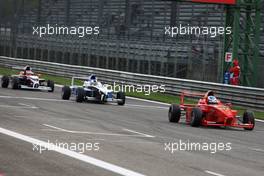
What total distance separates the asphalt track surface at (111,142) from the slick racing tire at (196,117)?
0.20 meters

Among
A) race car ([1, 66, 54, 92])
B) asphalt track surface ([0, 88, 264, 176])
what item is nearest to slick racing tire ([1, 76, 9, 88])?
race car ([1, 66, 54, 92])

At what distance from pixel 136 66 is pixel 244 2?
26.3ft

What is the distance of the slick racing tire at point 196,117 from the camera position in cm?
1836

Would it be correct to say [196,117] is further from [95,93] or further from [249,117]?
[95,93]

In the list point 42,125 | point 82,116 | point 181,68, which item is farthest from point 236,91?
point 42,125

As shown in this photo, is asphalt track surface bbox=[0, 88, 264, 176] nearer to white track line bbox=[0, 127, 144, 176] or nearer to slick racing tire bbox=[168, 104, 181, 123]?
white track line bbox=[0, 127, 144, 176]

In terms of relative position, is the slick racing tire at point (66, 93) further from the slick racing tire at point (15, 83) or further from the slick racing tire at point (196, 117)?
the slick racing tire at point (196, 117)

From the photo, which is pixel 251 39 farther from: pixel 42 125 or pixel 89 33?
pixel 42 125

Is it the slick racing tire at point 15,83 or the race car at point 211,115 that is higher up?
the slick racing tire at point 15,83

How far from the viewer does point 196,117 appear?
60.3 ft

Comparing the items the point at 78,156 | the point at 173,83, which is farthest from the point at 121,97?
the point at 78,156

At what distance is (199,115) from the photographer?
18391 millimetres

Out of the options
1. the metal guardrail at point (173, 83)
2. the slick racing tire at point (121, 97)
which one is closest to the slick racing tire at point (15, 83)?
the slick racing tire at point (121, 97)

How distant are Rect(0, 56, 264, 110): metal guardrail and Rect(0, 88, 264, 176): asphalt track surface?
4.62 metres
